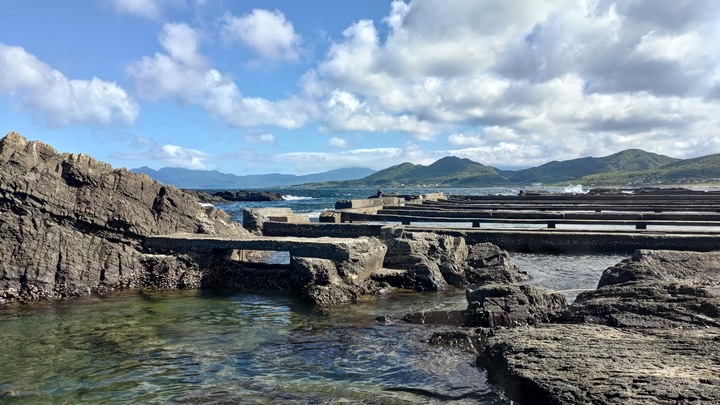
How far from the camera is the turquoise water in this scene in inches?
249

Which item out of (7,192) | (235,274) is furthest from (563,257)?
(7,192)

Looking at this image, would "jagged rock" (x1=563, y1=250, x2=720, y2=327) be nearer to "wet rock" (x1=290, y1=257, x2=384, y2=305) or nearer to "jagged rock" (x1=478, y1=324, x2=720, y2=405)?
"jagged rock" (x1=478, y1=324, x2=720, y2=405)

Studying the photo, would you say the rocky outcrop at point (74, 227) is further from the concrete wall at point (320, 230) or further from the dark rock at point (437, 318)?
the dark rock at point (437, 318)

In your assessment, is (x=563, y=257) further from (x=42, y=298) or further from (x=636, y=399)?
(x=42, y=298)

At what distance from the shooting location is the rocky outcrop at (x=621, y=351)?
5.00 m

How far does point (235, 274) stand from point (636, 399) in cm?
1088

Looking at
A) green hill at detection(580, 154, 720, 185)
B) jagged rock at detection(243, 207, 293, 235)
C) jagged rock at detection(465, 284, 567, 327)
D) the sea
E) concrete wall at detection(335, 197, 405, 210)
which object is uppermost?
green hill at detection(580, 154, 720, 185)

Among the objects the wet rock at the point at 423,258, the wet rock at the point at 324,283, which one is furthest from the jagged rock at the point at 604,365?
the wet rock at the point at 423,258

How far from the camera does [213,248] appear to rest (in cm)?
1377

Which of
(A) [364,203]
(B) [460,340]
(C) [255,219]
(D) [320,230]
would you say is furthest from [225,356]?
(A) [364,203]

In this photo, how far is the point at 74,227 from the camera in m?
12.6

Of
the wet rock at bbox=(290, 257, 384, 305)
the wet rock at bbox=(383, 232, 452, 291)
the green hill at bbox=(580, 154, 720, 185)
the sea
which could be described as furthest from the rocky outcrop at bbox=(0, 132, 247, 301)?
the green hill at bbox=(580, 154, 720, 185)

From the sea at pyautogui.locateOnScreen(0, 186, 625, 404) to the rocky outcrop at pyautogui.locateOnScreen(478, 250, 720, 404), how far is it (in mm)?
563

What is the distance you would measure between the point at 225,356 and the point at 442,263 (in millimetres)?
7675
